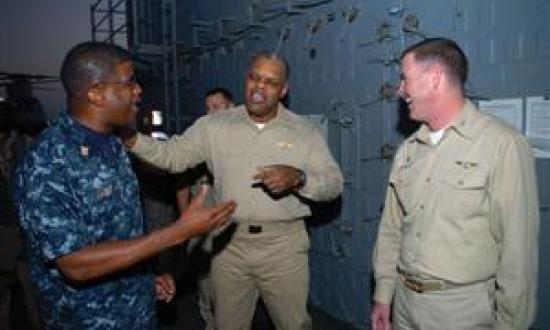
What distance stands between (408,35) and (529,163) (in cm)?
179

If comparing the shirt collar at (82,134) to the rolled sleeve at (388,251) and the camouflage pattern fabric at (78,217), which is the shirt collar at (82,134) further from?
the rolled sleeve at (388,251)

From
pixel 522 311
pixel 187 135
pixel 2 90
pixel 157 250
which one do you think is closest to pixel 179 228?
pixel 157 250

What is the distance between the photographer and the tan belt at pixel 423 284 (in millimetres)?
2447

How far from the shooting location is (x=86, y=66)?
2172mm

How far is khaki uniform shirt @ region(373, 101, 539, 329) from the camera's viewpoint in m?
2.26

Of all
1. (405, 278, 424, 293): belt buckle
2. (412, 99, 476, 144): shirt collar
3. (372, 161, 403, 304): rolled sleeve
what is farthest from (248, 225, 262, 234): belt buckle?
(412, 99, 476, 144): shirt collar

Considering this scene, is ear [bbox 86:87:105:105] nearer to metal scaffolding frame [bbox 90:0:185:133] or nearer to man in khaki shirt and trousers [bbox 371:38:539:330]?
man in khaki shirt and trousers [bbox 371:38:539:330]

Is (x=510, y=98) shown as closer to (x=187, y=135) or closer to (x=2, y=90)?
(x=187, y=135)

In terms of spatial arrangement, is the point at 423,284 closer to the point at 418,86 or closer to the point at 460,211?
the point at 460,211

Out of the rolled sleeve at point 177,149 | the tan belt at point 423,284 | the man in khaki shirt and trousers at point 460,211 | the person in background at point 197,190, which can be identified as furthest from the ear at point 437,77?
the person in background at point 197,190

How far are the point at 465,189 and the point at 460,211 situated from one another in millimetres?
104

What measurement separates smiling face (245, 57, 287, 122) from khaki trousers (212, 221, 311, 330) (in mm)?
804

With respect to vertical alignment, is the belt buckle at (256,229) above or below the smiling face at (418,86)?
below

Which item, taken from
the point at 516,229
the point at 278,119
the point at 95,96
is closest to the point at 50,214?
the point at 95,96
